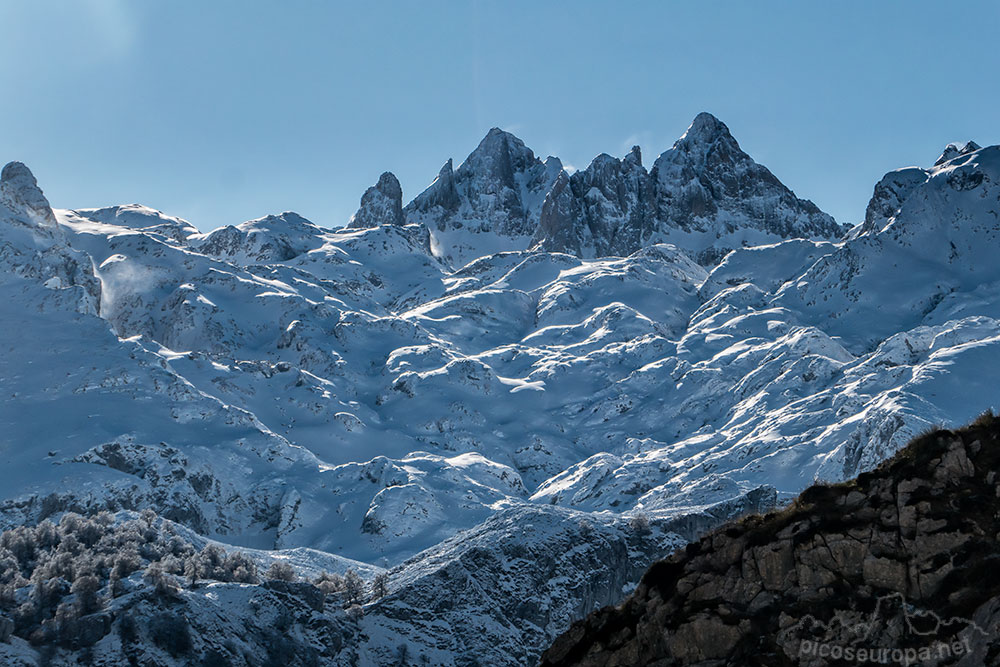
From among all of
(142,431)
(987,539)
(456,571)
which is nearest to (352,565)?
(456,571)

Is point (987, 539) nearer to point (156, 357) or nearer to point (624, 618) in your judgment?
point (624, 618)

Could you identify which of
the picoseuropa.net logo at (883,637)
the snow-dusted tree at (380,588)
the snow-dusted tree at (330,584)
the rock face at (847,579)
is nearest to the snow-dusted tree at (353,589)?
the snow-dusted tree at (330,584)

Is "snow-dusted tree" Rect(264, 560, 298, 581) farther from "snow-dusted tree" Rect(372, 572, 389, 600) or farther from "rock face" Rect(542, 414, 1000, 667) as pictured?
"rock face" Rect(542, 414, 1000, 667)

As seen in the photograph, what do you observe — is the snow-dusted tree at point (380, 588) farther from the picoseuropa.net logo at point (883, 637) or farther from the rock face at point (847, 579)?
the picoseuropa.net logo at point (883, 637)

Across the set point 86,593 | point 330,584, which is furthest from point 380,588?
point 86,593

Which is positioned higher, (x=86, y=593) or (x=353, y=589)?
(x=86, y=593)

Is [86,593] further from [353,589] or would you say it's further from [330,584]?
[330,584]
